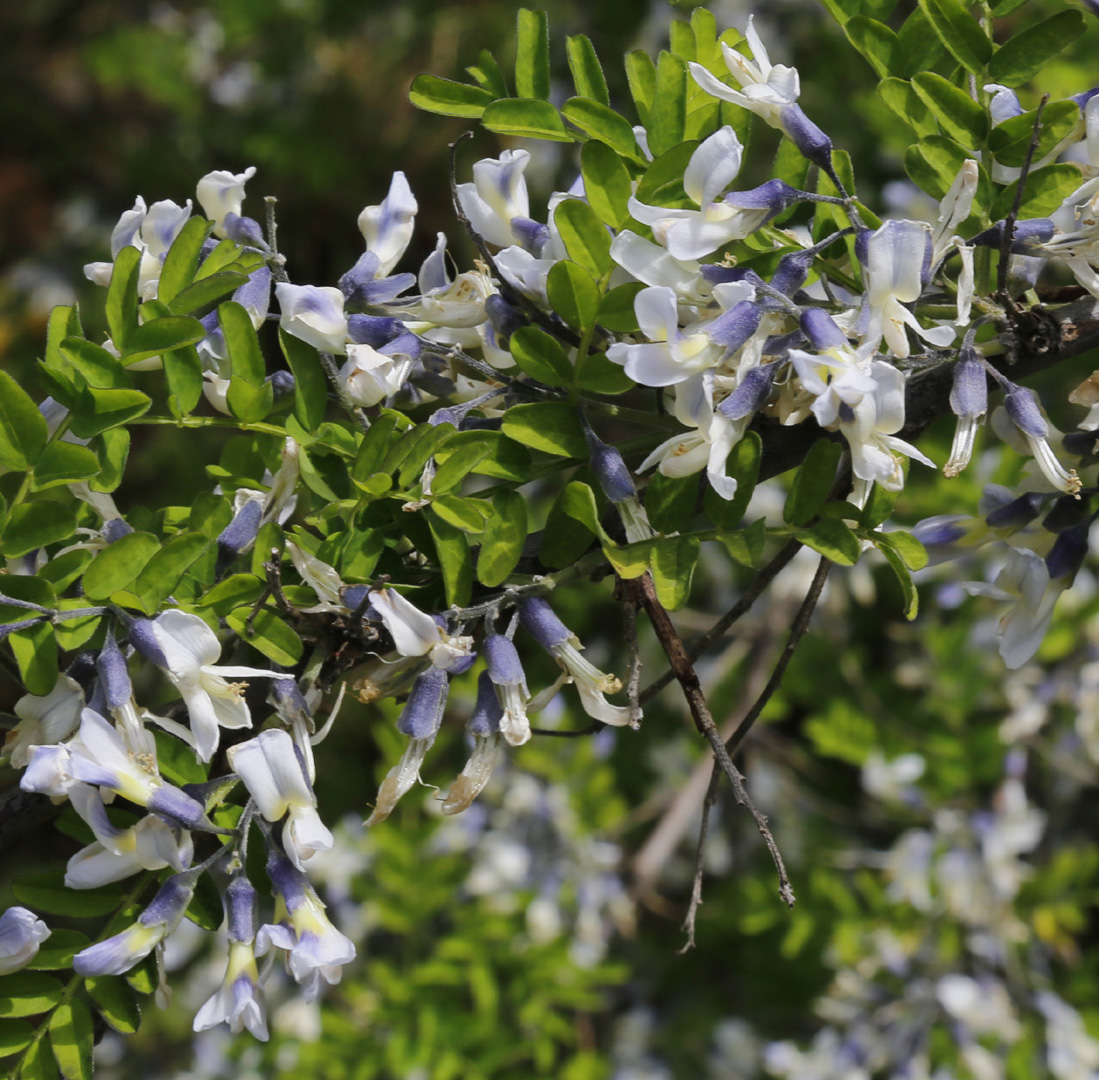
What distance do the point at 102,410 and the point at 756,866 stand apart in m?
1.87

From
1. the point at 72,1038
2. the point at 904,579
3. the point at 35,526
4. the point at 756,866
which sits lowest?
the point at 756,866

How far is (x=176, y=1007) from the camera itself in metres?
2.37

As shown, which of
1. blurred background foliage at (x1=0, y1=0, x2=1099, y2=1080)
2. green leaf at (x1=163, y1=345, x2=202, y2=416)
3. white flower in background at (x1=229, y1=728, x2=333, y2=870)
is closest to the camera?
white flower in background at (x1=229, y1=728, x2=333, y2=870)

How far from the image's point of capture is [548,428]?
57cm

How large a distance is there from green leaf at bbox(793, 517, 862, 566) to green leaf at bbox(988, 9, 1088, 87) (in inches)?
10.2

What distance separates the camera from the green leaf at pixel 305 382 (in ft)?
1.96

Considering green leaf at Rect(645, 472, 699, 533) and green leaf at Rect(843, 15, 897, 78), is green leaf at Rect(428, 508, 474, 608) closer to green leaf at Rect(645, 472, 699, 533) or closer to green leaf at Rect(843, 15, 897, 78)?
green leaf at Rect(645, 472, 699, 533)

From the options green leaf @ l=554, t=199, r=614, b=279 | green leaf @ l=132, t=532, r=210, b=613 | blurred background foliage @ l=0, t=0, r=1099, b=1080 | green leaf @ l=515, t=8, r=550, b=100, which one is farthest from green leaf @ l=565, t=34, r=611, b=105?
blurred background foliage @ l=0, t=0, r=1099, b=1080

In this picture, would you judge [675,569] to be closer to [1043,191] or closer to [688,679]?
[688,679]

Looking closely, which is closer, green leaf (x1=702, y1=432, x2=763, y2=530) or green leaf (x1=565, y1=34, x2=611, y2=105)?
green leaf (x1=702, y1=432, x2=763, y2=530)

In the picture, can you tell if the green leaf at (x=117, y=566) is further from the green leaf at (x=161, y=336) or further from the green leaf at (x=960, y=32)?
the green leaf at (x=960, y=32)

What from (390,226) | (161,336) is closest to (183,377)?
(161,336)

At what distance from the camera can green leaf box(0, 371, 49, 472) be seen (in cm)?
57

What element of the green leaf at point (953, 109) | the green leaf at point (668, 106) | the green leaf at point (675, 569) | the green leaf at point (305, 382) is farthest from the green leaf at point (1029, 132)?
the green leaf at point (305, 382)
